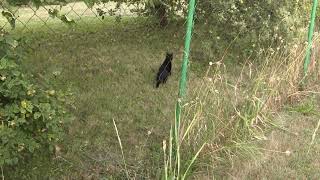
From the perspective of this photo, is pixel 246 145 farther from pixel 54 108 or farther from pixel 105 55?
pixel 105 55

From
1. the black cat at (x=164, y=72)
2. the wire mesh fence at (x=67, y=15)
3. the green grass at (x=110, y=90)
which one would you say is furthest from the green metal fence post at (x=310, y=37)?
the wire mesh fence at (x=67, y=15)

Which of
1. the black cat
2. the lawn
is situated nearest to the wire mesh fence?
the lawn

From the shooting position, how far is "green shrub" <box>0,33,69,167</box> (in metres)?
2.37

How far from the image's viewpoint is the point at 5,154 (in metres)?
2.40

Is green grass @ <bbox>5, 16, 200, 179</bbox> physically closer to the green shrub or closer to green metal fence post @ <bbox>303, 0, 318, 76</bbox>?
the green shrub

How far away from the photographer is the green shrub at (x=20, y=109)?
2.37 metres

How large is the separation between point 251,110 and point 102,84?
4.94ft

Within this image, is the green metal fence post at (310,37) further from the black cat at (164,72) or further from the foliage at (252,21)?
the black cat at (164,72)

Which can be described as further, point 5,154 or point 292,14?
point 292,14

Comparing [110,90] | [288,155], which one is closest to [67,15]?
[110,90]

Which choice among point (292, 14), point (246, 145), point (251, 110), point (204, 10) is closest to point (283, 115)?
point (251, 110)

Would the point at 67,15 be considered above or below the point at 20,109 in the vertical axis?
above

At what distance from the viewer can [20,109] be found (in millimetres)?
2393

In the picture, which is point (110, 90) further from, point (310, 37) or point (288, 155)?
point (310, 37)
